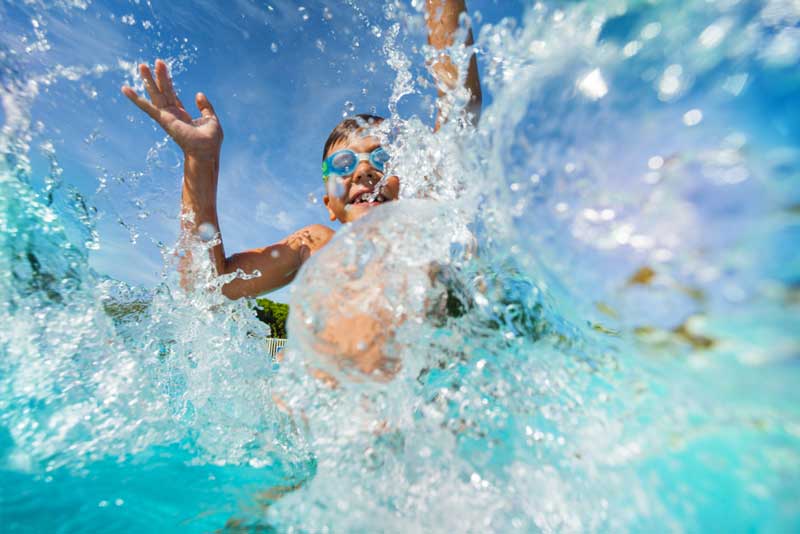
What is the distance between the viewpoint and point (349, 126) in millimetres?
3578

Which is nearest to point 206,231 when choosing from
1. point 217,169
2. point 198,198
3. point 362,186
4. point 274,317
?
point 198,198

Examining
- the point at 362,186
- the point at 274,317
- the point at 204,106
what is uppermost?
the point at 274,317

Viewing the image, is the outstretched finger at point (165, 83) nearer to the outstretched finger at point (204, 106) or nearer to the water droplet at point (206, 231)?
the outstretched finger at point (204, 106)

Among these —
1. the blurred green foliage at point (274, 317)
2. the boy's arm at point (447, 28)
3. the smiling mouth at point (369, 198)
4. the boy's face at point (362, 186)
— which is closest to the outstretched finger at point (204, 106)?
the boy's face at point (362, 186)

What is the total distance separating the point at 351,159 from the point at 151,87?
139cm

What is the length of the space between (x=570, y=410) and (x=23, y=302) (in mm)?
2789

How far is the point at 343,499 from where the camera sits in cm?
152

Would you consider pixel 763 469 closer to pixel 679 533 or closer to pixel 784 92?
pixel 679 533

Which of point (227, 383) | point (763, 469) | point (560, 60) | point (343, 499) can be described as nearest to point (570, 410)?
point (763, 469)

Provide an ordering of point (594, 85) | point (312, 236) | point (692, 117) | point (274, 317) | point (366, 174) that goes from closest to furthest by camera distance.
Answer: point (692, 117) < point (594, 85) < point (366, 174) < point (312, 236) < point (274, 317)

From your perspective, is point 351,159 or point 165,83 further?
point 351,159

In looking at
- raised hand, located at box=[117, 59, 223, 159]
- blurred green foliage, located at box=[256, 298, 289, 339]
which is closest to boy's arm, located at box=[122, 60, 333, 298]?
raised hand, located at box=[117, 59, 223, 159]

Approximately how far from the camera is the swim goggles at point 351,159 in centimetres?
324

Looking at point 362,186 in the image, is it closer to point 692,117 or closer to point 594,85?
point 594,85
